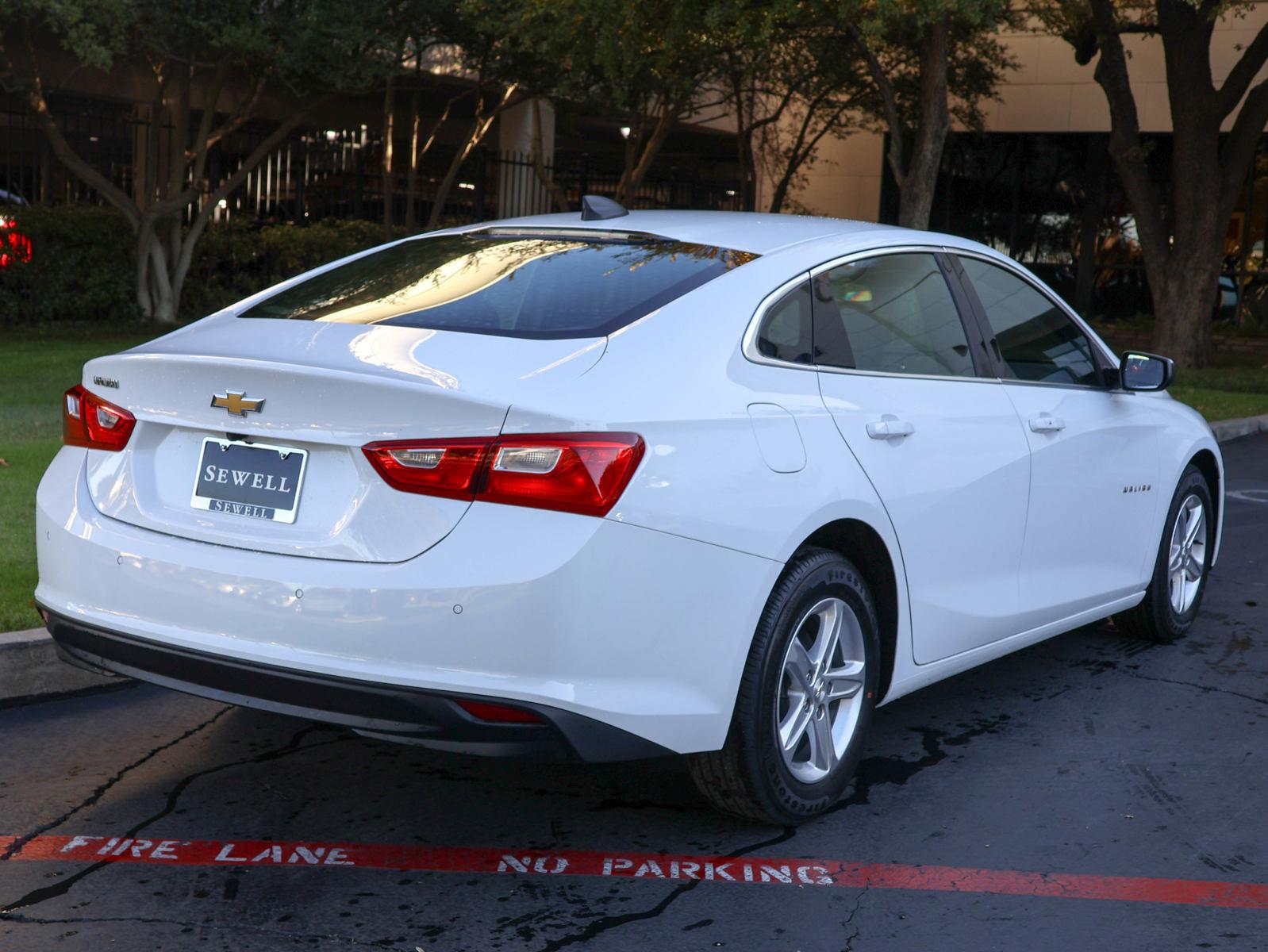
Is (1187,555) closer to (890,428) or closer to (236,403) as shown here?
(890,428)

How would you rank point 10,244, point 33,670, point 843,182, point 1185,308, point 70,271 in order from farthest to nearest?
point 843,182
point 1185,308
point 70,271
point 10,244
point 33,670

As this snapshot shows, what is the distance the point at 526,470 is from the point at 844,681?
133cm

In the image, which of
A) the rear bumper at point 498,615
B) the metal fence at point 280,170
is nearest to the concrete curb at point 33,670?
the rear bumper at point 498,615

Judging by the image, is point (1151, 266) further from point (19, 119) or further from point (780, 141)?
point (19, 119)

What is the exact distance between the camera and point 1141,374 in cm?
551

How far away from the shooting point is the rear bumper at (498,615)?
325cm

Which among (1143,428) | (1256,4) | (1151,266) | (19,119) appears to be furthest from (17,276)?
(1256,4)

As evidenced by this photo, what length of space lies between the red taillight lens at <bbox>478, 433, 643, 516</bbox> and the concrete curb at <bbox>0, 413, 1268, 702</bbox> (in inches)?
89.1

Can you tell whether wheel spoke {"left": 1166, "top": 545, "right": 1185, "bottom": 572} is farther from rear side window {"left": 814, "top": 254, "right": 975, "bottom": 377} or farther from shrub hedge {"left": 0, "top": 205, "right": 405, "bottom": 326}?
shrub hedge {"left": 0, "top": 205, "right": 405, "bottom": 326}

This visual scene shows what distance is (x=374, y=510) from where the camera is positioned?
3.35m

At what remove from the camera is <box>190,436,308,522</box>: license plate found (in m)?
3.44

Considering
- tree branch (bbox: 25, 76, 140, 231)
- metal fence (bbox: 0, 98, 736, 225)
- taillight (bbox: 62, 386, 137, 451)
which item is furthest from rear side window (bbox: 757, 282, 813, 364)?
metal fence (bbox: 0, 98, 736, 225)

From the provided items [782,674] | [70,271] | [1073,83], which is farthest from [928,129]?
[1073,83]

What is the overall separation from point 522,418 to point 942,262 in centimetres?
214
